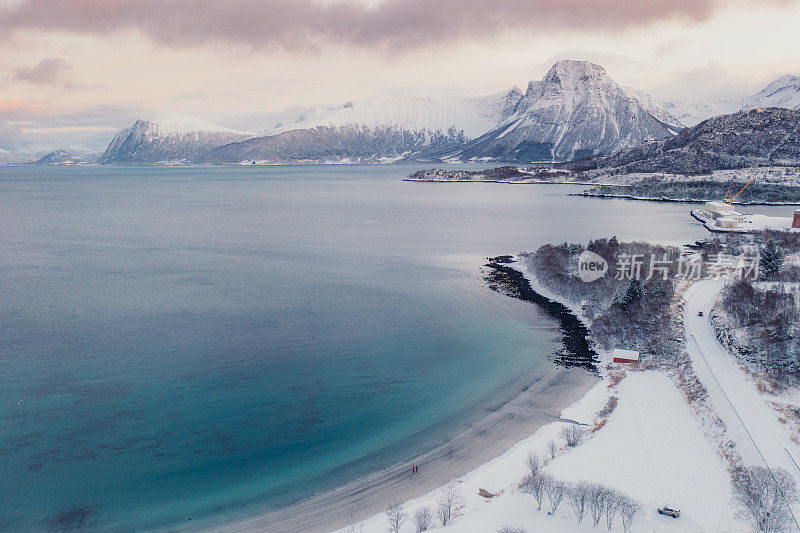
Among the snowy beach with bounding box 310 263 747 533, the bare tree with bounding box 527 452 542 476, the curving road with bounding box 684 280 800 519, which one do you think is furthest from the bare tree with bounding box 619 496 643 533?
the curving road with bounding box 684 280 800 519

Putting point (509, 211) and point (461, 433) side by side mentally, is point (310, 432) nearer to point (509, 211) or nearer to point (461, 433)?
point (461, 433)

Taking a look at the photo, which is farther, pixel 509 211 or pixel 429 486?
pixel 509 211

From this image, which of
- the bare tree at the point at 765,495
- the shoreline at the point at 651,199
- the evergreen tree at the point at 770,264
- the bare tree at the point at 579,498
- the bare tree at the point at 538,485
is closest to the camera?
the bare tree at the point at 765,495

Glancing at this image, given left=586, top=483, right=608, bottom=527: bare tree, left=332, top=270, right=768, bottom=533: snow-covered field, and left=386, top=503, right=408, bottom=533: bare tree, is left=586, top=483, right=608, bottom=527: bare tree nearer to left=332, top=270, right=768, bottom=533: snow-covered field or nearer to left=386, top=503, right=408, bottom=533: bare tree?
left=332, top=270, right=768, bottom=533: snow-covered field

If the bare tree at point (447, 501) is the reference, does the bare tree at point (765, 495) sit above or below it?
above

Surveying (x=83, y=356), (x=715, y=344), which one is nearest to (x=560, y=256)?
(x=715, y=344)

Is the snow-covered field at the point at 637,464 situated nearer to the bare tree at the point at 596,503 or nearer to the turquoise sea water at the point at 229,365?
the bare tree at the point at 596,503

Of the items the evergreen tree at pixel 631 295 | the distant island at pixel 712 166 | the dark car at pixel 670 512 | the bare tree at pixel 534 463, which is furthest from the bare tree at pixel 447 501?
the distant island at pixel 712 166

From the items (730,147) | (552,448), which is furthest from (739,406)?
(730,147)
